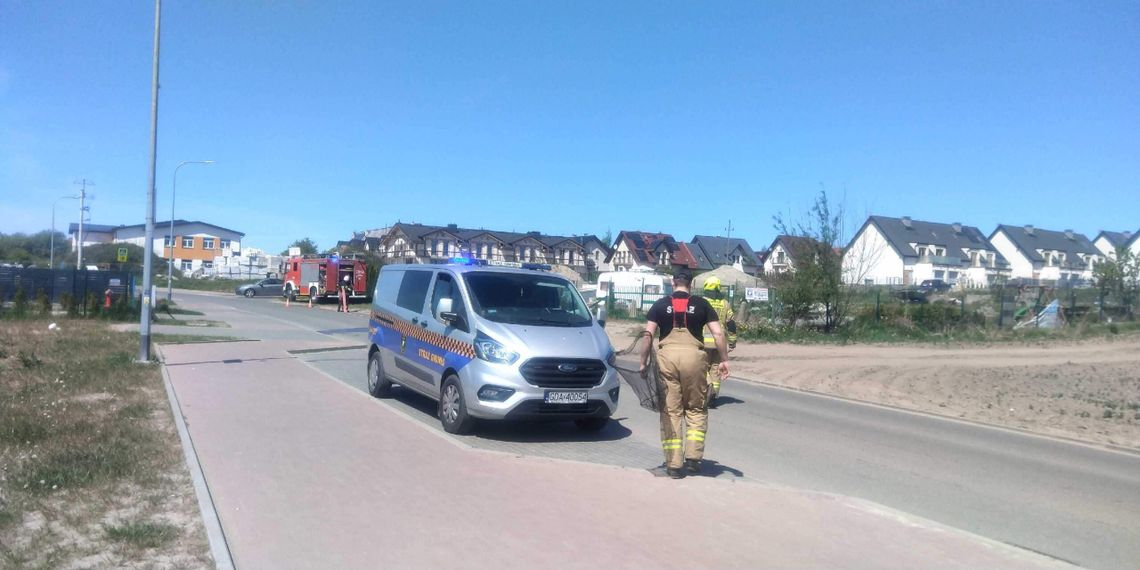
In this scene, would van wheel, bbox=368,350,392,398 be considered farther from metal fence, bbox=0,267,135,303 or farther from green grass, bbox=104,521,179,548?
metal fence, bbox=0,267,135,303

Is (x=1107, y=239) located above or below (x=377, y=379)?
above

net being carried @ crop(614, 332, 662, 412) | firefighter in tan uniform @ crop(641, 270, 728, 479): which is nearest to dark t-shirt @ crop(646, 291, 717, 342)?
firefighter in tan uniform @ crop(641, 270, 728, 479)

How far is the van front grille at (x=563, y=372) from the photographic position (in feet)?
29.5

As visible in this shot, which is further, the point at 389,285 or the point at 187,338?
the point at 187,338

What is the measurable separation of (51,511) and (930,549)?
20.2 ft

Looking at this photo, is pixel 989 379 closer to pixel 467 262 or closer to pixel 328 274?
pixel 467 262

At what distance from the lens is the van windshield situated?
9758 millimetres

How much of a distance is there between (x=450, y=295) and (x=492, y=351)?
1468 mm

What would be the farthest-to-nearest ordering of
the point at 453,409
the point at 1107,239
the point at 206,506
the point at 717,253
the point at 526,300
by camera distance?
the point at 717,253, the point at 1107,239, the point at 526,300, the point at 453,409, the point at 206,506

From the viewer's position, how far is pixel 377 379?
12320 mm

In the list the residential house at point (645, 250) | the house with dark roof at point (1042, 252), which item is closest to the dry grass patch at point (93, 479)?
the residential house at point (645, 250)

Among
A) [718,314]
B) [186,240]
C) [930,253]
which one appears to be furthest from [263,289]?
[718,314]

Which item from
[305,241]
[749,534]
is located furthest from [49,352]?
[305,241]

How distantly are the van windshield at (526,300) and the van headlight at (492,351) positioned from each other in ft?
1.17
